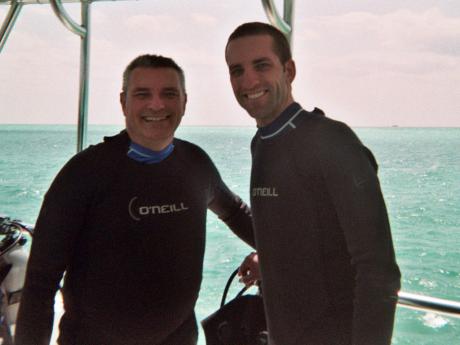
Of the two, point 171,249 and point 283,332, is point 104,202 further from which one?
point 283,332

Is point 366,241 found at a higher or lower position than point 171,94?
lower

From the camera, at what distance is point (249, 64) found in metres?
1.16

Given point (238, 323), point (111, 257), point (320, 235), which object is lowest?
point (238, 323)

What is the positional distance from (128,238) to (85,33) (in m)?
1.21

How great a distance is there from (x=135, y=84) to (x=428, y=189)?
30761 mm

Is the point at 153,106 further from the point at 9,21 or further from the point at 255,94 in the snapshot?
the point at 9,21

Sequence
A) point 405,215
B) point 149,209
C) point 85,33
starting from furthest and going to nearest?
point 405,215 < point 85,33 < point 149,209

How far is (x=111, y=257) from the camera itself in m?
1.15

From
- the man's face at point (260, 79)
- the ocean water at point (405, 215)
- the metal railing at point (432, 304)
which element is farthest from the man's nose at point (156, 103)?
the ocean water at point (405, 215)

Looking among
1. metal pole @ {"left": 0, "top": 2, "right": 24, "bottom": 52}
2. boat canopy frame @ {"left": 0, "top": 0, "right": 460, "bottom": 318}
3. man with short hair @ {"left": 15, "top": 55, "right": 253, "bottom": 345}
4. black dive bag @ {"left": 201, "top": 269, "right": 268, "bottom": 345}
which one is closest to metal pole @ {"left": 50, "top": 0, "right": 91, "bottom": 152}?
boat canopy frame @ {"left": 0, "top": 0, "right": 460, "bottom": 318}

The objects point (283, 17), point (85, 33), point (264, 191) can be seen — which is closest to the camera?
point (264, 191)

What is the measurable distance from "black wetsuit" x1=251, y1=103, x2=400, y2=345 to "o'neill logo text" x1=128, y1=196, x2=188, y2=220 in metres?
0.22

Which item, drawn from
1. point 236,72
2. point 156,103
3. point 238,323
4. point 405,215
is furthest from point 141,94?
point 405,215

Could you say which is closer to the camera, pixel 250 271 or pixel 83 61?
pixel 250 271
